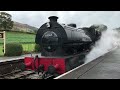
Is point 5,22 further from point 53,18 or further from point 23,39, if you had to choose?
point 53,18

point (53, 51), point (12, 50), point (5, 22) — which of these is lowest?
point (12, 50)

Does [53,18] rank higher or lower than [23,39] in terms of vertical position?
higher

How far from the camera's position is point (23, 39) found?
83.4 feet

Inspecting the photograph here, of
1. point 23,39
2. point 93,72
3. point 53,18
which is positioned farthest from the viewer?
point 23,39

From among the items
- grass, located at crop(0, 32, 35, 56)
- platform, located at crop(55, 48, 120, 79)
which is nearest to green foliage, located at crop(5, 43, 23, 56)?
grass, located at crop(0, 32, 35, 56)

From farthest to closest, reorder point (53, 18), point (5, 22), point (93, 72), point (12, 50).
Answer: point (5, 22)
point (12, 50)
point (53, 18)
point (93, 72)

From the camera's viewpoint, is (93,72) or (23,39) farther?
(23,39)

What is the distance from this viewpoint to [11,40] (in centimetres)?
2294

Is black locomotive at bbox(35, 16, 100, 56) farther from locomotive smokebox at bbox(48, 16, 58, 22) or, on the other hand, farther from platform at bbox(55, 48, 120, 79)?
platform at bbox(55, 48, 120, 79)

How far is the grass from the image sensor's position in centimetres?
2251

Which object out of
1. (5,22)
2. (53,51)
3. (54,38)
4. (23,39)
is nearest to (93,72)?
(53,51)

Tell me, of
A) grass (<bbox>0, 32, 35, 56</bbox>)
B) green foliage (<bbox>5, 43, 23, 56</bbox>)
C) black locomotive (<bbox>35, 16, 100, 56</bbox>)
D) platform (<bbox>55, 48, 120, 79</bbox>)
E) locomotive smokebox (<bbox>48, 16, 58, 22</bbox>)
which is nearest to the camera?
platform (<bbox>55, 48, 120, 79</bbox>)

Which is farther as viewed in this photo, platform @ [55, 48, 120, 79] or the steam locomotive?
the steam locomotive

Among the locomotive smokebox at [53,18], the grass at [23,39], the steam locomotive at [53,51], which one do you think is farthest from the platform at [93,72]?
→ the grass at [23,39]
